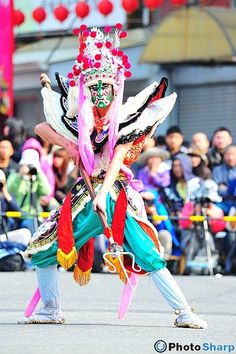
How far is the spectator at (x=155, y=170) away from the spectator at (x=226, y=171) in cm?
60

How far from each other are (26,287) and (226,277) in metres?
3.01

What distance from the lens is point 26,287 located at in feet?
41.3

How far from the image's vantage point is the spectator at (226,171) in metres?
15.8

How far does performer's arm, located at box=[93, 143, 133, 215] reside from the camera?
29.7 ft

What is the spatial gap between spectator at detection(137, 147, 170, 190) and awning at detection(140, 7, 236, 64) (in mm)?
7104

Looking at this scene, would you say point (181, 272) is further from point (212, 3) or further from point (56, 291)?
point (212, 3)

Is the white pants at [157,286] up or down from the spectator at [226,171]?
up

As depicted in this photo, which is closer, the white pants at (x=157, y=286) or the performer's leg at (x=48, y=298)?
the white pants at (x=157, y=286)

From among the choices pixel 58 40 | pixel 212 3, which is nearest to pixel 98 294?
pixel 212 3

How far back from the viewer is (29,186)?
15.6 meters

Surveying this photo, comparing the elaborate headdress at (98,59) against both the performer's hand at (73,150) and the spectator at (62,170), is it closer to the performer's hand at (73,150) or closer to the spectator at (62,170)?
the performer's hand at (73,150)

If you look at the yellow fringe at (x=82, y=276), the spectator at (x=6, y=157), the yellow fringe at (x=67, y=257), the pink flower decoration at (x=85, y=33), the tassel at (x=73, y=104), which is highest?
the pink flower decoration at (x=85, y=33)

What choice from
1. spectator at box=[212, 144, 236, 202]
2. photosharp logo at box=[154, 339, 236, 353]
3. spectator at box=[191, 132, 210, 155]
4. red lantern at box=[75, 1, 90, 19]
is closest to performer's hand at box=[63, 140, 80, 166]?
photosharp logo at box=[154, 339, 236, 353]

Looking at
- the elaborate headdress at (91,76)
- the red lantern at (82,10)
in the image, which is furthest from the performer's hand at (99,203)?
the red lantern at (82,10)
